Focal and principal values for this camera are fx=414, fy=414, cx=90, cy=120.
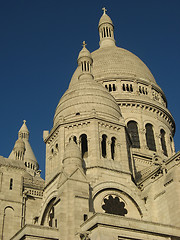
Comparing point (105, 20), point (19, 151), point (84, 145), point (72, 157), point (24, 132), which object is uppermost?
point (105, 20)

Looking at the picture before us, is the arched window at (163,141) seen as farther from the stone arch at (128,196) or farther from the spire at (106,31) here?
the spire at (106,31)

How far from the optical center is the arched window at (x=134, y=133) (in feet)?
163

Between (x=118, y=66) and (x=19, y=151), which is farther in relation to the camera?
(x=118, y=66)

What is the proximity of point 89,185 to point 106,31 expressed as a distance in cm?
4203

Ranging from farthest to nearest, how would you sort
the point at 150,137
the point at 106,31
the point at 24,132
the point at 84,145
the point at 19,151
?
the point at 24,132 → the point at 106,31 → the point at 150,137 → the point at 19,151 → the point at 84,145

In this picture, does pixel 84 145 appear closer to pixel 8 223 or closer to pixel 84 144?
pixel 84 144

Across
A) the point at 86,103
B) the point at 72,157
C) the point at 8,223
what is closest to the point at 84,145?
the point at 86,103

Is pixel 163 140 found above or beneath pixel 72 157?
above

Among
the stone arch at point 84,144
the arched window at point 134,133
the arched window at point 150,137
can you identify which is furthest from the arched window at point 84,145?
the arched window at point 150,137

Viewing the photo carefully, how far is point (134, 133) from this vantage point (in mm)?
50688

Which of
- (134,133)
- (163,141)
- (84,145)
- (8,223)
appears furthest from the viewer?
(163,141)

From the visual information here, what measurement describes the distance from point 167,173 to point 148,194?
241cm

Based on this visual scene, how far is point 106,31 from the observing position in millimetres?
68875

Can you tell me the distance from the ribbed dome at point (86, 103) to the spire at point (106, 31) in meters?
27.3
